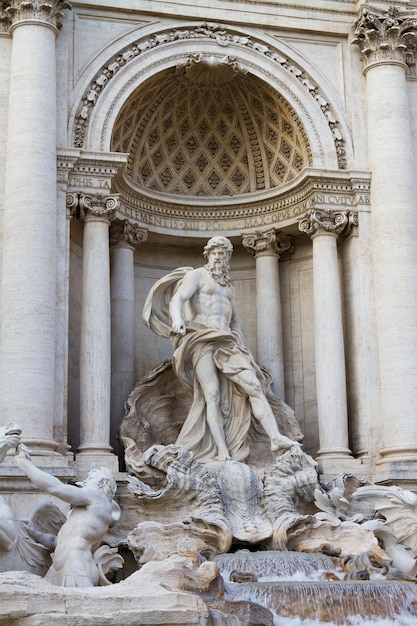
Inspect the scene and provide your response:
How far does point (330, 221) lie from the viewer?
731 inches

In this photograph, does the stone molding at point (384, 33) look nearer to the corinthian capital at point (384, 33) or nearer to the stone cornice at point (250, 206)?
the corinthian capital at point (384, 33)

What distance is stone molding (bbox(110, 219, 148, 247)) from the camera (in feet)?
61.1

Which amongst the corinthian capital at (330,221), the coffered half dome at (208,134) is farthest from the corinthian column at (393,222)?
the coffered half dome at (208,134)

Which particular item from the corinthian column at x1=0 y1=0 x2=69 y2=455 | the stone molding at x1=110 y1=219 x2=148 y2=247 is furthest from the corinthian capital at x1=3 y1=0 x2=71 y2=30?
the stone molding at x1=110 y1=219 x2=148 y2=247

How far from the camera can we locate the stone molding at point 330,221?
60.6 ft

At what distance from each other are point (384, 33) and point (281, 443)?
7724mm

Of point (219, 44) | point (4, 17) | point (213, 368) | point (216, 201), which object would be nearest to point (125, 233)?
point (216, 201)

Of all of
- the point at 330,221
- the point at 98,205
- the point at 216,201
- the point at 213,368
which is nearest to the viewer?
the point at 213,368

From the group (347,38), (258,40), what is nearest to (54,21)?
(258,40)

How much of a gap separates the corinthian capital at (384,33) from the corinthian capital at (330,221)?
2837 mm

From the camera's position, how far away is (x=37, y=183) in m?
16.7

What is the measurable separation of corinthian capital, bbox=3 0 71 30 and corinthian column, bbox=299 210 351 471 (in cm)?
548

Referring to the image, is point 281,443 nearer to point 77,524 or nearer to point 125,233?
point 77,524

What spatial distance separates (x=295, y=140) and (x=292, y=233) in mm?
1684
